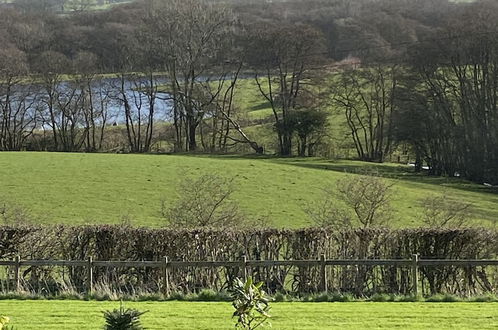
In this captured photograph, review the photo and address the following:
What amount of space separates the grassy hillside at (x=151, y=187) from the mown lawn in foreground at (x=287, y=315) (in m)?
14.0

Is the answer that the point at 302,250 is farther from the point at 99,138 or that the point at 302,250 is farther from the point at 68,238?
the point at 99,138

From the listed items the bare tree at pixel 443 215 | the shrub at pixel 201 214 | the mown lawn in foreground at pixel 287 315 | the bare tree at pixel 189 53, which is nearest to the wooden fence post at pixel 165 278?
the mown lawn in foreground at pixel 287 315

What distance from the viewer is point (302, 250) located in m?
19.4

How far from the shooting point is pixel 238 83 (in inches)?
2650

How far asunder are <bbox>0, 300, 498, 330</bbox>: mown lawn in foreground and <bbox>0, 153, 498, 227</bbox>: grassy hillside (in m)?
14.0

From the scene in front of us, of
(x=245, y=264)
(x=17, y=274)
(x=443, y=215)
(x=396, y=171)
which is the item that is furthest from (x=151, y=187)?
(x=396, y=171)

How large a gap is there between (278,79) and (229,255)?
1737 inches

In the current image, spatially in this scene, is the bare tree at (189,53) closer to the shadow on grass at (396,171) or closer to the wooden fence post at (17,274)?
the shadow on grass at (396,171)

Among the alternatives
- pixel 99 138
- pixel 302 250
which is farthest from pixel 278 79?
pixel 302 250

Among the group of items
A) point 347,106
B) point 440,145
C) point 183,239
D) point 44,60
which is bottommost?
point 183,239

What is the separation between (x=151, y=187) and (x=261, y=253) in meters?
18.5

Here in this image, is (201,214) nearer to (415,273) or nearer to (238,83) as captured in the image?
(415,273)

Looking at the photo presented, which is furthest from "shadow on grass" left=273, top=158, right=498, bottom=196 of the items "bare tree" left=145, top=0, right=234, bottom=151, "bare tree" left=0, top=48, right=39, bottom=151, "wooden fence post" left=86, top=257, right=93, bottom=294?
"wooden fence post" left=86, top=257, right=93, bottom=294

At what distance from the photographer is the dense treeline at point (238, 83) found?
50.7m
